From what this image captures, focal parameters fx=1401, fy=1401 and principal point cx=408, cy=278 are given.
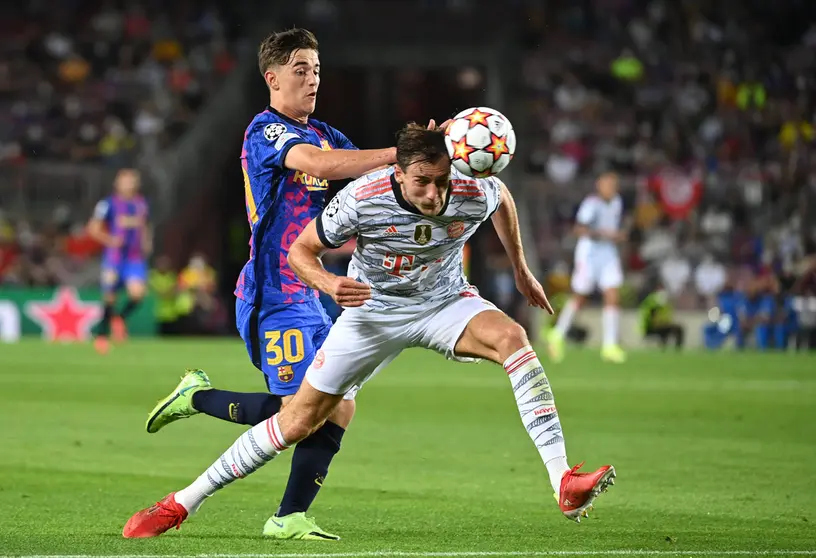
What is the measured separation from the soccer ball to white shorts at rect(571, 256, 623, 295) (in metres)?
13.5

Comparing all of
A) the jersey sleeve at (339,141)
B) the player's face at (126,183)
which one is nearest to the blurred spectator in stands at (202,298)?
the player's face at (126,183)

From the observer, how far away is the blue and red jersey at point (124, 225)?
819 inches

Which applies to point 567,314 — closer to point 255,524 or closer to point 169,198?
point 169,198

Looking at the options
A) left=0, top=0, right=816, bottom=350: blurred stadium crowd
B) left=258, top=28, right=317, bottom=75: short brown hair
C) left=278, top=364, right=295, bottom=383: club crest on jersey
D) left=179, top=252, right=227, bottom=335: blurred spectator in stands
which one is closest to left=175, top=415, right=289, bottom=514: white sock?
left=278, top=364, right=295, bottom=383: club crest on jersey

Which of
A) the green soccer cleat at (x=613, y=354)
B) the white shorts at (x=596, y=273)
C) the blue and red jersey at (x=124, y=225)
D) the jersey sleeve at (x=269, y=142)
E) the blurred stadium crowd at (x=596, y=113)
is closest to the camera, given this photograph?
the jersey sleeve at (x=269, y=142)

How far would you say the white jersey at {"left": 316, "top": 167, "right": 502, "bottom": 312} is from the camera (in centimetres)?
612

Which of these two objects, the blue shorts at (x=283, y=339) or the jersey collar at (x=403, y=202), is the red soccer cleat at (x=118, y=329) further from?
the jersey collar at (x=403, y=202)

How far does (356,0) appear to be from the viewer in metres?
29.8

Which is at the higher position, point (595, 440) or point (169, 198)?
point (169, 198)

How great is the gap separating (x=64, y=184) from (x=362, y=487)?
18.3 m

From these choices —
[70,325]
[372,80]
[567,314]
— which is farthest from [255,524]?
[372,80]

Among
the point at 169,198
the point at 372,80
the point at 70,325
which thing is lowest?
the point at 70,325

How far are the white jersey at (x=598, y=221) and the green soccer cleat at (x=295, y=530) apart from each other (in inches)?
517

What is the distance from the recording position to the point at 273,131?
21.9 ft
